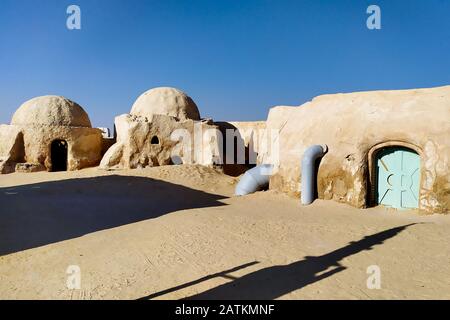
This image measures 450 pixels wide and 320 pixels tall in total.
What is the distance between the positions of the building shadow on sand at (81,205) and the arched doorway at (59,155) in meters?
8.40

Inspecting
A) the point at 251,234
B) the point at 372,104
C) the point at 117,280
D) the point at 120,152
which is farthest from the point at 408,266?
the point at 120,152

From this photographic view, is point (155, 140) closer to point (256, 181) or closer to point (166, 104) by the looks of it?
point (166, 104)

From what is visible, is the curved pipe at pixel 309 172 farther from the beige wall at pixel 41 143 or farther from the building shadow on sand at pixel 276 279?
the beige wall at pixel 41 143

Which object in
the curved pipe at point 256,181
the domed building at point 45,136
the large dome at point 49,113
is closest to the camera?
the curved pipe at point 256,181

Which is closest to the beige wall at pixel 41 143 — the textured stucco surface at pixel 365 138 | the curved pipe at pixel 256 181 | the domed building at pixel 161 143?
the domed building at pixel 161 143

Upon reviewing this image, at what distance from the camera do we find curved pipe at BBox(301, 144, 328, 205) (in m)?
10.3

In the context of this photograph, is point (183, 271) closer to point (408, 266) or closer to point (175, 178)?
point (408, 266)

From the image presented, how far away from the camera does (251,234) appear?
7.00 meters

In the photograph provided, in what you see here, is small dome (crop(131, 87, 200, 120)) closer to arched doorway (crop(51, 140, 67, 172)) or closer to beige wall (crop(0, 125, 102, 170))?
beige wall (crop(0, 125, 102, 170))

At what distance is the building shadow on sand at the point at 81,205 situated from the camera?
24.1ft

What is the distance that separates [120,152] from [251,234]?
487 inches

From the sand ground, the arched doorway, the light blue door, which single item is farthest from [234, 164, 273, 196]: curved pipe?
the arched doorway

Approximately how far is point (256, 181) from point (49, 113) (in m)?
13.2

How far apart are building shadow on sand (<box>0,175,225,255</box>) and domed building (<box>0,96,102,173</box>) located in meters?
5.78
